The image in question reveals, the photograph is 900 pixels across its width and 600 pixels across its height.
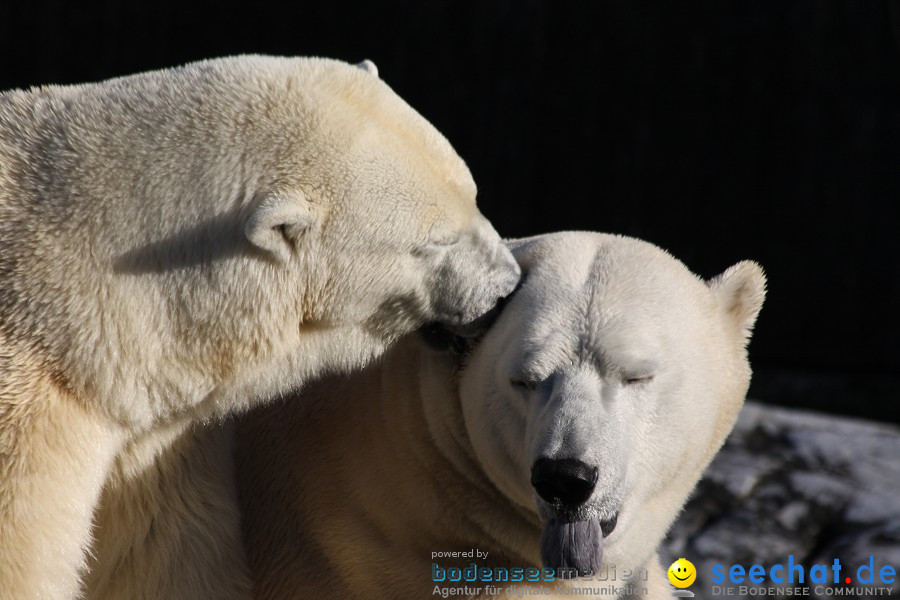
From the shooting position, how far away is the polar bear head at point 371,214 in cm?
223

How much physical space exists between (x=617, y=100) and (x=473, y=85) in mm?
819

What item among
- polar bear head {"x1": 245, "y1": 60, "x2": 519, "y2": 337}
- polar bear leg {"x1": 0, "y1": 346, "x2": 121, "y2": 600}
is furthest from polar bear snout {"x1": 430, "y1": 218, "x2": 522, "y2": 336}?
polar bear leg {"x1": 0, "y1": 346, "x2": 121, "y2": 600}

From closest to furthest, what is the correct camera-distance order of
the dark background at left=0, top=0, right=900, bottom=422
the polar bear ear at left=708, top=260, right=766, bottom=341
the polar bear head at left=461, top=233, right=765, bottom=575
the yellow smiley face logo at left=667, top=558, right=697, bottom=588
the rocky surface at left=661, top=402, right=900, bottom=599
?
1. the polar bear head at left=461, top=233, right=765, bottom=575
2. the polar bear ear at left=708, top=260, right=766, bottom=341
3. the yellow smiley face logo at left=667, top=558, right=697, bottom=588
4. the rocky surface at left=661, top=402, right=900, bottom=599
5. the dark background at left=0, top=0, right=900, bottom=422

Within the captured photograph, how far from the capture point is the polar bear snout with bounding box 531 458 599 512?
85.4 inches

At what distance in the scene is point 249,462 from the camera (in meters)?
2.88

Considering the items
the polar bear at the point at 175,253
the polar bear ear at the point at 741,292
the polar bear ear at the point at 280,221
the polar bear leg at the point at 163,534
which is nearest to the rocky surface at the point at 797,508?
the polar bear ear at the point at 741,292

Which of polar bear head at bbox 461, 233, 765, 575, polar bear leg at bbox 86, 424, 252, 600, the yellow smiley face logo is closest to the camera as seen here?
Result: polar bear head at bbox 461, 233, 765, 575

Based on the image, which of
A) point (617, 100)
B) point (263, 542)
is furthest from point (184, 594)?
point (617, 100)

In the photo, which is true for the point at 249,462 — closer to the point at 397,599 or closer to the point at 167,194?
the point at 397,599

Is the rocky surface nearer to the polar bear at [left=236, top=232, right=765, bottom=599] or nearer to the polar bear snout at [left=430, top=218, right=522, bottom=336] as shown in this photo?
the polar bear at [left=236, top=232, right=765, bottom=599]

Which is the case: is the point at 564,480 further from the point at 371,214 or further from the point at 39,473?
the point at 39,473

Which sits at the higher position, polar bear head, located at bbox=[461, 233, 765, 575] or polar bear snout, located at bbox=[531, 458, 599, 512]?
polar bear head, located at bbox=[461, 233, 765, 575]

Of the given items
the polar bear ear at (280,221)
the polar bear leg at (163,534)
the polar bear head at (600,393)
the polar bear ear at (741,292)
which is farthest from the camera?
the polar bear ear at (741,292)

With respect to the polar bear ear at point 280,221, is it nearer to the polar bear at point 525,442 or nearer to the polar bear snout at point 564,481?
the polar bear at point 525,442
